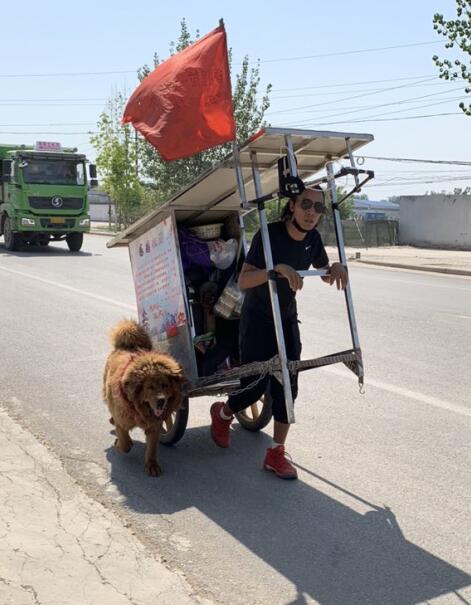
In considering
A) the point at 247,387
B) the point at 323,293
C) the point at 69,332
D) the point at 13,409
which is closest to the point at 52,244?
Result: the point at 323,293

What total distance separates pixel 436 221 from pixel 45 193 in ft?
56.9

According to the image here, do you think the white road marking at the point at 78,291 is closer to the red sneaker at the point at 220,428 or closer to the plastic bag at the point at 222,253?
the plastic bag at the point at 222,253

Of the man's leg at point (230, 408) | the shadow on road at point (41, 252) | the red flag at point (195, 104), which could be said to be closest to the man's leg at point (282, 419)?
the man's leg at point (230, 408)

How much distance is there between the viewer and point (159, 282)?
5652mm

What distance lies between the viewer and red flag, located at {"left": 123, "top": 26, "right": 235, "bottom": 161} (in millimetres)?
4621

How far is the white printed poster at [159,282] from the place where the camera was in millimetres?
5410

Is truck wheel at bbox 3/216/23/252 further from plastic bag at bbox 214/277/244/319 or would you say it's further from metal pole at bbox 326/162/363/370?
metal pole at bbox 326/162/363/370

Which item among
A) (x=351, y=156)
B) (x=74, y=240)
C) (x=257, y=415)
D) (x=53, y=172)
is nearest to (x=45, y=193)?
(x=53, y=172)

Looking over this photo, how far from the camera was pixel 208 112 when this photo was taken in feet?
15.2

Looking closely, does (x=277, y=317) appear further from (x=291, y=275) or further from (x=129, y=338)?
(x=129, y=338)

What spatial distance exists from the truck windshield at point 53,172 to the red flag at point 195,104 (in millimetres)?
18461

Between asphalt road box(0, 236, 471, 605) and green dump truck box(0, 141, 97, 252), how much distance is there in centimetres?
1335

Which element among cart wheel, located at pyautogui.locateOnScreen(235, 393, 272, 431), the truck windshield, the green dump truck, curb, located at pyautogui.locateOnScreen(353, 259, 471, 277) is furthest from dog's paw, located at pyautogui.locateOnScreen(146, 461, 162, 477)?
the truck windshield

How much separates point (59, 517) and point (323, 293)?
395 inches
